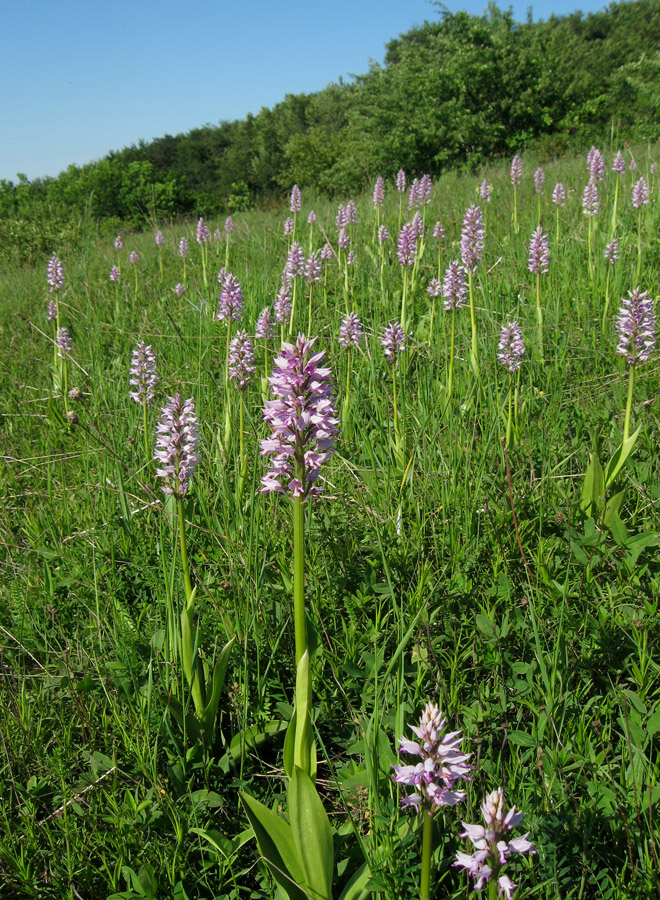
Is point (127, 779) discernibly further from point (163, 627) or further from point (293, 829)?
point (293, 829)

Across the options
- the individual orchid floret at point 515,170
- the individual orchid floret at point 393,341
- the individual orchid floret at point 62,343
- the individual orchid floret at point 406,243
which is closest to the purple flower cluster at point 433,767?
the individual orchid floret at point 393,341

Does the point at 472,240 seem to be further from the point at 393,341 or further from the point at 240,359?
the point at 240,359

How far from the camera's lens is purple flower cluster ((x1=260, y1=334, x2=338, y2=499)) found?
4.69ft

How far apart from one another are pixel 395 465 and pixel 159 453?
4.33ft

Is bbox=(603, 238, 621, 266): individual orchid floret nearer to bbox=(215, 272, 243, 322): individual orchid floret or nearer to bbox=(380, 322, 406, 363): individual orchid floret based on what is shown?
bbox=(380, 322, 406, 363): individual orchid floret

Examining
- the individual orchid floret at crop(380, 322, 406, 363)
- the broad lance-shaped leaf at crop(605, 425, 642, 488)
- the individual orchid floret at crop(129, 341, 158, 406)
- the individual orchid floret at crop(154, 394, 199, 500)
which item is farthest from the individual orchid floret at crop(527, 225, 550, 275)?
the individual orchid floret at crop(154, 394, 199, 500)

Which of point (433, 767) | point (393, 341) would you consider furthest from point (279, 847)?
point (393, 341)

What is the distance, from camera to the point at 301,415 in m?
1.42

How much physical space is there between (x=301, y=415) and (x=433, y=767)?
0.74m

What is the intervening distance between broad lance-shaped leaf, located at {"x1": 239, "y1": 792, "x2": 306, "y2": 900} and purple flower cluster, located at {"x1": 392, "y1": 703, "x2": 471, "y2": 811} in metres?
0.38

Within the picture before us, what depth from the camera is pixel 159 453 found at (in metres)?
2.10

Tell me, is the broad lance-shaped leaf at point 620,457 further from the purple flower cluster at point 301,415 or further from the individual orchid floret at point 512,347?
the purple flower cluster at point 301,415

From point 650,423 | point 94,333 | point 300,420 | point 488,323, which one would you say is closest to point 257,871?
point 300,420

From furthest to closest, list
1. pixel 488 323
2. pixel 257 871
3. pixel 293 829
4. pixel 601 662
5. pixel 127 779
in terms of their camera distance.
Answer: pixel 488 323 → pixel 601 662 → pixel 127 779 → pixel 257 871 → pixel 293 829
